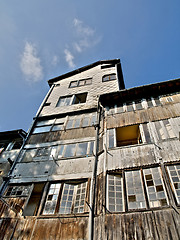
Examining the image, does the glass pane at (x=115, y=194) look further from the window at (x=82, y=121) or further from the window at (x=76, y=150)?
the window at (x=82, y=121)

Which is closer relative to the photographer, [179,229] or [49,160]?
[179,229]

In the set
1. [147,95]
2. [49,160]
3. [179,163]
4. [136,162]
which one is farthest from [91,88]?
[179,163]

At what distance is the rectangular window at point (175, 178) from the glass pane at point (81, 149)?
553cm

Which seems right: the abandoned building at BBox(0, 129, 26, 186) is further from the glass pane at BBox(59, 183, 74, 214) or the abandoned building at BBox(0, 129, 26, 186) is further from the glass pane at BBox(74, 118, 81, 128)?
the glass pane at BBox(59, 183, 74, 214)

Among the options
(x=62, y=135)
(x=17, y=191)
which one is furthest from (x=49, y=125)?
(x=17, y=191)

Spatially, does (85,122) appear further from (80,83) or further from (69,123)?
(80,83)

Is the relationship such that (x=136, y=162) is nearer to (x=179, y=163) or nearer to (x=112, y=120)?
(x=179, y=163)

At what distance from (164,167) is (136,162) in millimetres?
1463

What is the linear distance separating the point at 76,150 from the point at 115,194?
458 centimetres

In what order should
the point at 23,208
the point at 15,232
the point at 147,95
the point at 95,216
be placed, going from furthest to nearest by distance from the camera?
the point at 147,95 → the point at 23,208 → the point at 15,232 → the point at 95,216

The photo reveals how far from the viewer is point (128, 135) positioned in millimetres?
12867

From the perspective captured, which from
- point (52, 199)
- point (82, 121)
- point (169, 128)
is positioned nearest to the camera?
point (52, 199)

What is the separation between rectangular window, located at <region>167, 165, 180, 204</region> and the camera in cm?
772

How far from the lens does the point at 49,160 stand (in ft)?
40.4
